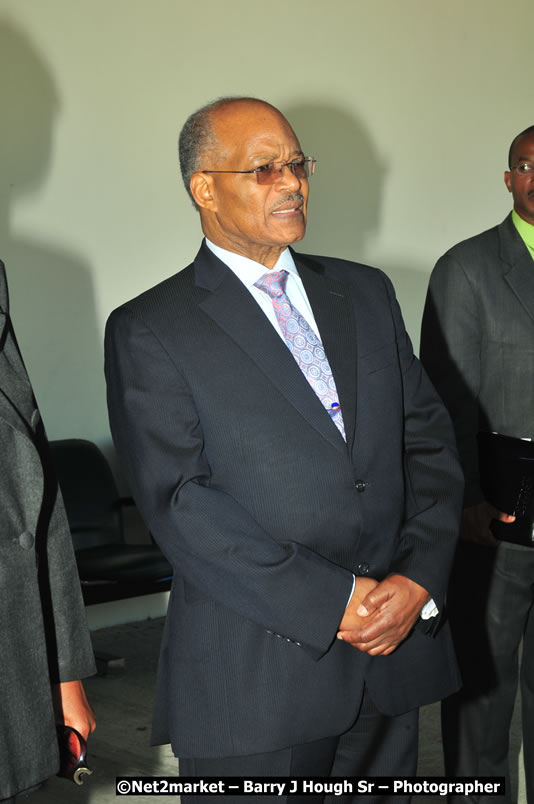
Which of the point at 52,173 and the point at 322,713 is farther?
the point at 52,173

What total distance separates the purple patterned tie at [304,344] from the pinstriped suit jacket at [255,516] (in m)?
0.02

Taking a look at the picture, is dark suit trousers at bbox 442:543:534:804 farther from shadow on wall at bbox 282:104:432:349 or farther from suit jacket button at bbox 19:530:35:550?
shadow on wall at bbox 282:104:432:349

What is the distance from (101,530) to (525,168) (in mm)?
2757

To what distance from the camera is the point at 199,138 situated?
7.64 ft

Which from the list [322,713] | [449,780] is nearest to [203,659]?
[322,713]

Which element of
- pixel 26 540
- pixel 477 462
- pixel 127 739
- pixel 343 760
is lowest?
pixel 127 739

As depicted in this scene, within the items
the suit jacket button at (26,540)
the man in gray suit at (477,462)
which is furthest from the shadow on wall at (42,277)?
the suit jacket button at (26,540)

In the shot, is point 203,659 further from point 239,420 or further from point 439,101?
point 439,101

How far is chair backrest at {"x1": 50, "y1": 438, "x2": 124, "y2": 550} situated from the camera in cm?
497

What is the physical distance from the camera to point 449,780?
3.07 m

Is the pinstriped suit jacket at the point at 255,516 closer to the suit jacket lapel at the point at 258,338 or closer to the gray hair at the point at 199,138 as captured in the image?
the suit jacket lapel at the point at 258,338

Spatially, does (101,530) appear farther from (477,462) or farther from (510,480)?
(510,480)

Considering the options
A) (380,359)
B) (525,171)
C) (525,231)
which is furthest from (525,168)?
(380,359)

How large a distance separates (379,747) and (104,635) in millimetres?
3265
